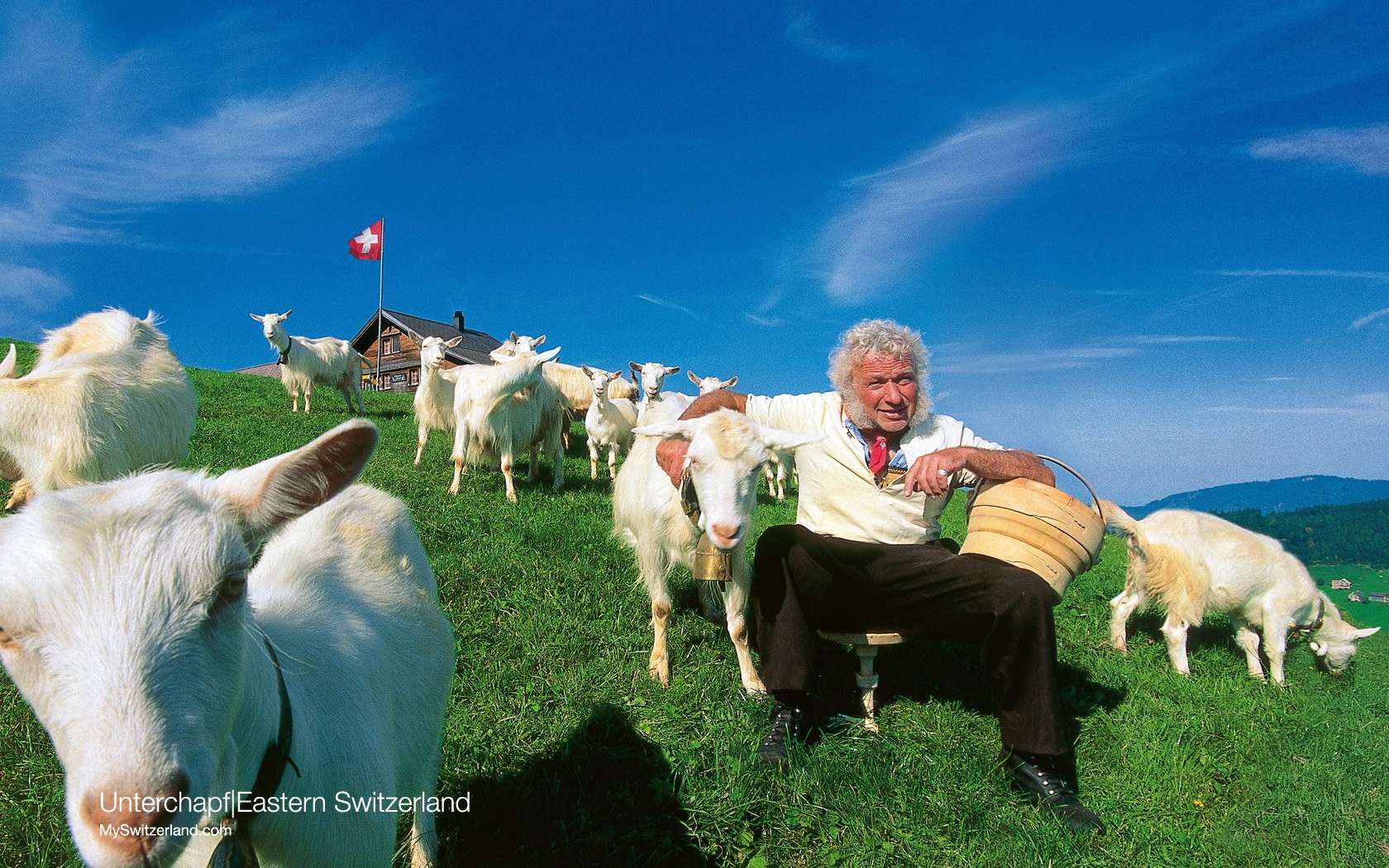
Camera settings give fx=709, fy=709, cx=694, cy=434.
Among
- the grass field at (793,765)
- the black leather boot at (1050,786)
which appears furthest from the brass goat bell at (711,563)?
the black leather boot at (1050,786)

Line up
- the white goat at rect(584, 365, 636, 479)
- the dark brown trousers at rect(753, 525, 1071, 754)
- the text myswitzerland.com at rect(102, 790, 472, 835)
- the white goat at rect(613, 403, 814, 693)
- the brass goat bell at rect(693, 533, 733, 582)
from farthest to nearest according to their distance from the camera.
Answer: the white goat at rect(584, 365, 636, 479), the white goat at rect(613, 403, 814, 693), the brass goat bell at rect(693, 533, 733, 582), the dark brown trousers at rect(753, 525, 1071, 754), the text myswitzerland.com at rect(102, 790, 472, 835)

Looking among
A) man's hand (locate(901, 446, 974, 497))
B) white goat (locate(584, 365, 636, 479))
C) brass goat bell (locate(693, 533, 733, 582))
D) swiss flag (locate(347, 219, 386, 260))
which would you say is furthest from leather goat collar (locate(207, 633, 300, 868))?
swiss flag (locate(347, 219, 386, 260))

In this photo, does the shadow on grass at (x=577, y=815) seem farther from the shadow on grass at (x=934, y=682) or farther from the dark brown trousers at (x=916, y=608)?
the shadow on grass at (x=934, y=682)

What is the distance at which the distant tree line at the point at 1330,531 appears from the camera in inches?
322

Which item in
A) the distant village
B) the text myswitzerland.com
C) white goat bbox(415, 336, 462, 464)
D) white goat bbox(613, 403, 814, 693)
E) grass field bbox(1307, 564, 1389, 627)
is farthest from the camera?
white goat bbox(415, 336, 462, 464)

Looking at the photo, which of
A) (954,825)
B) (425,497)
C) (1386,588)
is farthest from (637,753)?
(1386,588)

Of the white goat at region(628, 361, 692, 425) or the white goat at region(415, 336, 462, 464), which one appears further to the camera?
the white goat at region(628, 361, 692, 425)

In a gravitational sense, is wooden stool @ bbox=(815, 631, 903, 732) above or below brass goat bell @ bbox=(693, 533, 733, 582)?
below

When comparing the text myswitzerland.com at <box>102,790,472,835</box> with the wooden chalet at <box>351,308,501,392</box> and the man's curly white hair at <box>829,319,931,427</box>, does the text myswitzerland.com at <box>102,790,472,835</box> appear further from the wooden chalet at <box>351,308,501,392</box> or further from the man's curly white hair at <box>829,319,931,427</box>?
the wooden chalet at <box>351,308,501,392</box>

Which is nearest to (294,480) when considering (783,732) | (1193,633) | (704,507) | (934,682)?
(704,507)

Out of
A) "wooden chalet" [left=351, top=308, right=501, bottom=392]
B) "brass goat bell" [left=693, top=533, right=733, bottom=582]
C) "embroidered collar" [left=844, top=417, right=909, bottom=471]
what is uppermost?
"wooden chalet" [left=351, top=308, right=501, bottom=392]

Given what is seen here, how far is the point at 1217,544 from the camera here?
268 inches

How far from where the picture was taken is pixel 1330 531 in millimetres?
11039

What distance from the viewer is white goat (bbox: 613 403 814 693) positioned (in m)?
3.73
